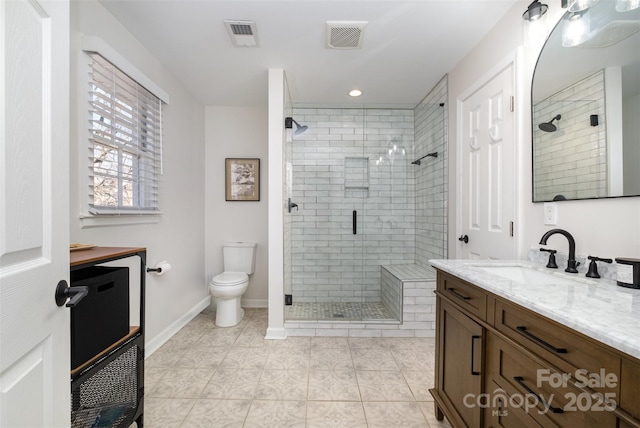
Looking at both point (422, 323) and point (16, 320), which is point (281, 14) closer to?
point (16, 320)

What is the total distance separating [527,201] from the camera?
5.32 ft

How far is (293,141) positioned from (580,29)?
7.92 feet

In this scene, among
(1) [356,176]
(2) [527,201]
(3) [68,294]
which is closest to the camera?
(3) [68,294]

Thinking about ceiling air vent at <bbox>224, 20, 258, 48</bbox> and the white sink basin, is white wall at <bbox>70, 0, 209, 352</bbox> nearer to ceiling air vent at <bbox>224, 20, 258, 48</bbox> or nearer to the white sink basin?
ceiling air vent at <bbox>224, 20, 258, 48</bbox>

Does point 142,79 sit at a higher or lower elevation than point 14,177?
higher

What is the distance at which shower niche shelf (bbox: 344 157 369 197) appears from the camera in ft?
11.1

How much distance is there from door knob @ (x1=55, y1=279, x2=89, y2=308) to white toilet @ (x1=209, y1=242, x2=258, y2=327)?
81.1 inches

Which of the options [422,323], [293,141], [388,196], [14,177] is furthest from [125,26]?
[422,323]

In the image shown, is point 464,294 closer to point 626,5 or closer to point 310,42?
point 626,5

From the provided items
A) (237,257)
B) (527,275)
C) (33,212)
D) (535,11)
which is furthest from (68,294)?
(237,257)

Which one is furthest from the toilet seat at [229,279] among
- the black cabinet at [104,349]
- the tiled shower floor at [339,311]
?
the black cabinet at [104,349]

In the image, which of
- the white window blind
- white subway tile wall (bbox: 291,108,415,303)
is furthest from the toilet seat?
the white window blind

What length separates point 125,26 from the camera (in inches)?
76.3

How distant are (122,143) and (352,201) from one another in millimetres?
2314
